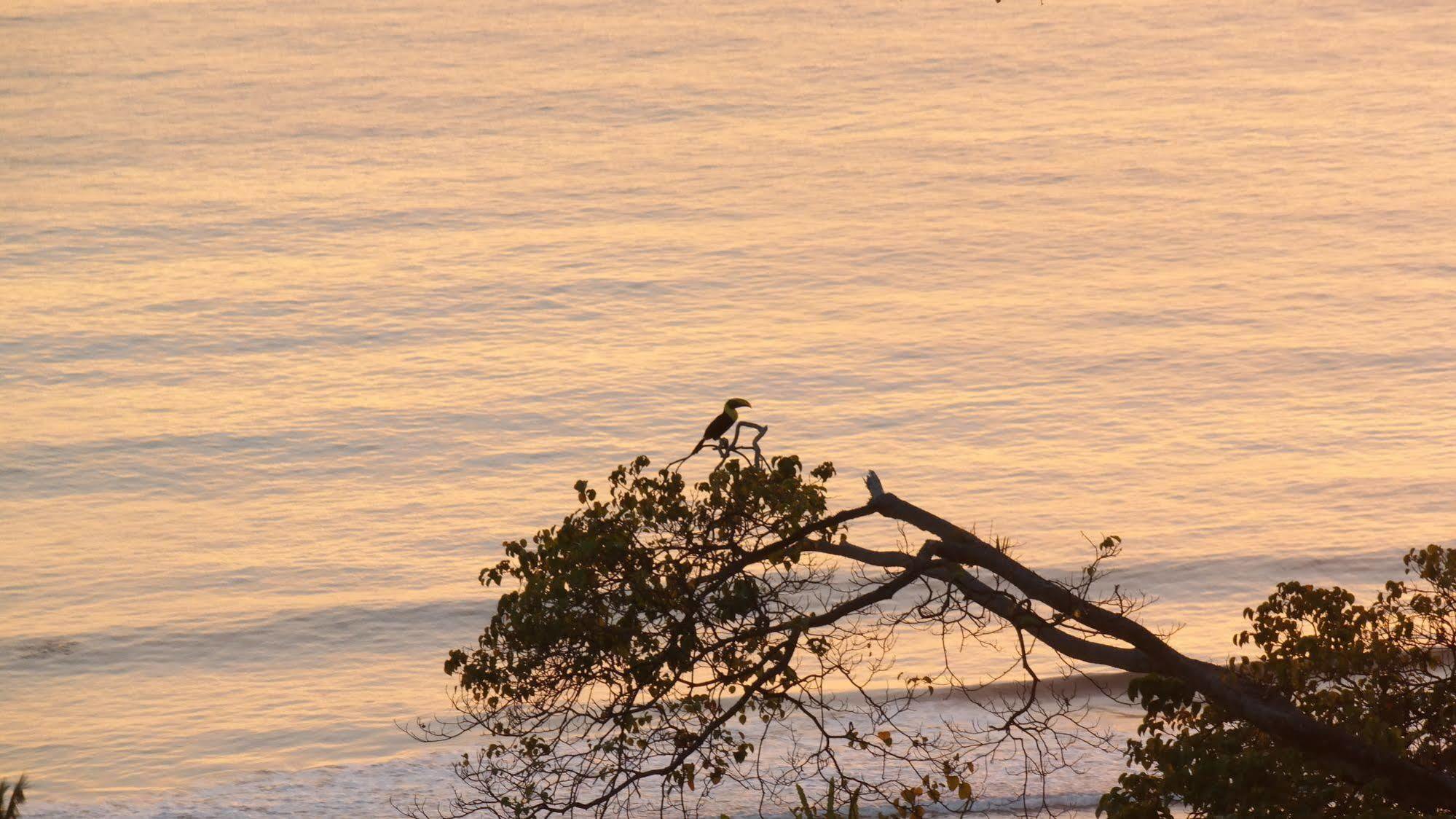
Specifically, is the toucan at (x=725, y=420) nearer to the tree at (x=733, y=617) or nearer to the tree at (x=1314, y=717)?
the tree at (x=733, y=617)

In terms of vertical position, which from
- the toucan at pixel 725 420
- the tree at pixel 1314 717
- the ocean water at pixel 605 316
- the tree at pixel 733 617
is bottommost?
the tree at pixel 1314 717

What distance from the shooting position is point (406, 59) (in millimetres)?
45719

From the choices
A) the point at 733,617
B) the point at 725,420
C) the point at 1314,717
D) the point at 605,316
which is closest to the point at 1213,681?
the point at 1314,717

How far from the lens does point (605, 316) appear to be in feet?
98.8

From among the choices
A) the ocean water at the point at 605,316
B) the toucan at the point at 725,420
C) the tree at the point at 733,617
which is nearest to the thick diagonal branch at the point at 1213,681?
the tree at the point at 733,617

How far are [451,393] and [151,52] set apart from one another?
23.4 meters

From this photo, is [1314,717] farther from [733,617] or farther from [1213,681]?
[733,617]

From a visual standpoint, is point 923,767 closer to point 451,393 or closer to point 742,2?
point 451,393

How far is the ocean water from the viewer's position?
2111cm

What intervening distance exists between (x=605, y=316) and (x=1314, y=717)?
2232cm

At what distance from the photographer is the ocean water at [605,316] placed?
2111cm

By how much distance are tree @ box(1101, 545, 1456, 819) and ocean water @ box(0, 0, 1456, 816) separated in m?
7.28

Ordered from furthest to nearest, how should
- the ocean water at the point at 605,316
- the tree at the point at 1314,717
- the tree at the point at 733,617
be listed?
the ocean water at the point at 605,316, the tree at the point at 733,617, the tree at the point at 1314,717

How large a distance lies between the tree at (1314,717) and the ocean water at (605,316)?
7279 mm
